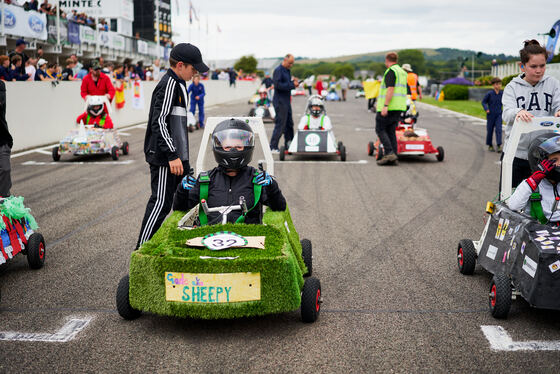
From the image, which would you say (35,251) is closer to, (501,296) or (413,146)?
(501,296)

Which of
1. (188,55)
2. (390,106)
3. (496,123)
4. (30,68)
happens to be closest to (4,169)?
(188,55)

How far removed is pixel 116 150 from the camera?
12.9m

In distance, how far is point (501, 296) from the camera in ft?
14.1

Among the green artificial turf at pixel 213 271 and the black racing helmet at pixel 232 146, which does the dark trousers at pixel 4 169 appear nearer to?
the black racing helmet at pixel 232 146

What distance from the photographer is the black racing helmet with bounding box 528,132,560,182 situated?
4.70 m

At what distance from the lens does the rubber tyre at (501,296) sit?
14.1 ft

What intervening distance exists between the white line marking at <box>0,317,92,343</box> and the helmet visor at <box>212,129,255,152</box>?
1.61 meters

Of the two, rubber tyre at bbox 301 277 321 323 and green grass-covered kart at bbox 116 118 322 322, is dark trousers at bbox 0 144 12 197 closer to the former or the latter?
green grass-covered kart at bbox 116 118 322 322

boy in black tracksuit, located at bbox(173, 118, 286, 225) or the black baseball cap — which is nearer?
boy in black tracksuit, located at bbox(173, 118, 286, 225)

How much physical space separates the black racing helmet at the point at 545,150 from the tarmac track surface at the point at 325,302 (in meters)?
0.99

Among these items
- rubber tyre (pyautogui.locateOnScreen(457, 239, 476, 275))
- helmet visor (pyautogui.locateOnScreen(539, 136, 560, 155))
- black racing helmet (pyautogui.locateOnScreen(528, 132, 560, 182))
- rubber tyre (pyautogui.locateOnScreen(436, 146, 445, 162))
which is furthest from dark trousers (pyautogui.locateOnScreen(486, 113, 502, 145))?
helmet visor (pyautogui.locateOnScreen(539, 136, 560, 155))

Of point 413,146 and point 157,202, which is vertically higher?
point 157,202

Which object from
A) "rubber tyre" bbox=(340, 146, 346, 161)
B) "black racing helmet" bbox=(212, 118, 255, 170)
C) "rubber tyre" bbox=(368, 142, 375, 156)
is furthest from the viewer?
"rubber tyre" bbox=(368, 142, 375, 156)

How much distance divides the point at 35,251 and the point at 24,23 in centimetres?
2270
